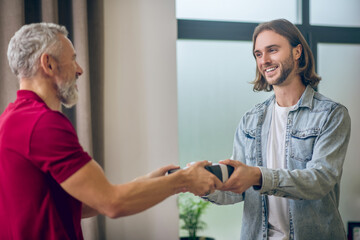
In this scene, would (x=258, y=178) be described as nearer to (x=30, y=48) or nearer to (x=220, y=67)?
(x=30, y=48)

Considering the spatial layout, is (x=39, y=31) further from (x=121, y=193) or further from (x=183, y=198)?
(x=183, y=198)

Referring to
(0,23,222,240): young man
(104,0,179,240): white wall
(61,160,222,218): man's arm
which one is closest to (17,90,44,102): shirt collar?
(0,23,222,240): young man

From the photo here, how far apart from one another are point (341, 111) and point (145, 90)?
1.32 m

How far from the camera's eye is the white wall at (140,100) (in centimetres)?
251

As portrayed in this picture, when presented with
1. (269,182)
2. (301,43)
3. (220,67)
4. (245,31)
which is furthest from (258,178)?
(245,31)

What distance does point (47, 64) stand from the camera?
1253 millimetres

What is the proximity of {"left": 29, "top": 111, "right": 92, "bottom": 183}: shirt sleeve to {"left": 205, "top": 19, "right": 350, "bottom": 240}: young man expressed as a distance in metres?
0.74

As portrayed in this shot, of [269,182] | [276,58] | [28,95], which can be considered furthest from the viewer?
[276,58]

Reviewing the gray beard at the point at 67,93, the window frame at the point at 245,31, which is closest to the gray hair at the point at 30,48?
the gray beard at the point at 67,93

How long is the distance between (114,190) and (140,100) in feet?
4.60

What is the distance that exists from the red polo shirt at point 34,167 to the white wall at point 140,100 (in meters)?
1.34

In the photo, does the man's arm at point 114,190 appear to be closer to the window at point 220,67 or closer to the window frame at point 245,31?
the window at point 220,67

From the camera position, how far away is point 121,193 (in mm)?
1206

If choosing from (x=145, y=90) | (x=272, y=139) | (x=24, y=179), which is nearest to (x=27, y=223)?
(x=24, y=179)
